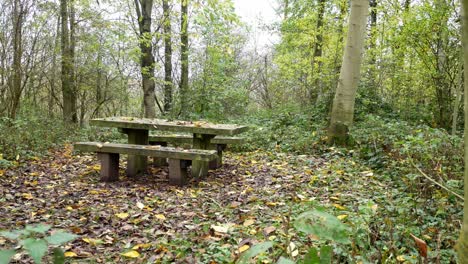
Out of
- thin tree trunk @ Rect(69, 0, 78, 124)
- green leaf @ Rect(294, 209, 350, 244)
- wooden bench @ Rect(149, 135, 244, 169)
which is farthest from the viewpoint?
thin tree trunk @ Rect(69, 0, 78, 124)

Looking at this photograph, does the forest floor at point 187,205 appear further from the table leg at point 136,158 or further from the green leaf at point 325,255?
the green leaf at point 325,255

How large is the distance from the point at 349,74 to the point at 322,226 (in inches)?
243

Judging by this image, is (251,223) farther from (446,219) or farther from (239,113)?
(239,113)

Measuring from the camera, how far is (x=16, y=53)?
28.3ft

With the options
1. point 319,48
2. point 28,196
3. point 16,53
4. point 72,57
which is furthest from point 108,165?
point 319,48

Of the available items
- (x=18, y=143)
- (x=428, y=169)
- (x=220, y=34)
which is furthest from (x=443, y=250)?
(x=220, y=34)

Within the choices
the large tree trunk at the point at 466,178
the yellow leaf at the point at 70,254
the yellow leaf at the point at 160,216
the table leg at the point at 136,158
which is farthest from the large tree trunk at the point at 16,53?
the large tree trunk at the point at 466,178

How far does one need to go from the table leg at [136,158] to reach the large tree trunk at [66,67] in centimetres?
640

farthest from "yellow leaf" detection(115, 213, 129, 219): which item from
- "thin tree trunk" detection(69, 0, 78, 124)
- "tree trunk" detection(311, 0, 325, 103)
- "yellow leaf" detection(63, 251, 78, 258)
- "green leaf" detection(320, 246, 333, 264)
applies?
"thin tree trunk" detection(69, 0, 78, 124)

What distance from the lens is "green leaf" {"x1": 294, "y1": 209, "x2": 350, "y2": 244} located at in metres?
1.22

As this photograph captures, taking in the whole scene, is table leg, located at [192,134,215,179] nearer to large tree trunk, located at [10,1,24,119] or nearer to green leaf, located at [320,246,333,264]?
green leaf, located at [320,246,333,264]

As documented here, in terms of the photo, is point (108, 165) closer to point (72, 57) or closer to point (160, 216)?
point (160, 216)

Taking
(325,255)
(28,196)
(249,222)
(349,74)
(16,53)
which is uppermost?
(16,53)

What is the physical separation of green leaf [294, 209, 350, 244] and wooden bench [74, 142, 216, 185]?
3.93 m
